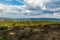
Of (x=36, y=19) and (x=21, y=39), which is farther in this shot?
(x=36, y=19)

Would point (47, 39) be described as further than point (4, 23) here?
No

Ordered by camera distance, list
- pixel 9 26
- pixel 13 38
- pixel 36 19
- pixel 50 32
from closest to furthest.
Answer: pixel 13 38 → pixel 50 32 → pixel 9 26 → pixel 36 19

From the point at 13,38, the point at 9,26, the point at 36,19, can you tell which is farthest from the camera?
the point at 36,19

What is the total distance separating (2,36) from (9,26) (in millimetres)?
5273

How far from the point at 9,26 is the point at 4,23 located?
1490 mm

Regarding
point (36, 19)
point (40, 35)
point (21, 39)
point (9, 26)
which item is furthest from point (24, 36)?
point (36, 19)

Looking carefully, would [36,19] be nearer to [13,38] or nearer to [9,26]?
[9,26]

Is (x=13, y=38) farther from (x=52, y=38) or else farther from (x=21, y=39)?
(x=52, y=38)

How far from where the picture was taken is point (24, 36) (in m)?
21.5

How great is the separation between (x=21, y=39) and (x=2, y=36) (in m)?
2.63

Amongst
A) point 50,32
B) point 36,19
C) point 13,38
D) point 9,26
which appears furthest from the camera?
point 36,19

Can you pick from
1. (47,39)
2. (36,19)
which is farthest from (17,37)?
(36,19)

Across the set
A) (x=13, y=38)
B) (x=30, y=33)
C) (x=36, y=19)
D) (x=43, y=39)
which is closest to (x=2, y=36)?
(x=13, y=38)

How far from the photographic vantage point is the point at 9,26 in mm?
27391
